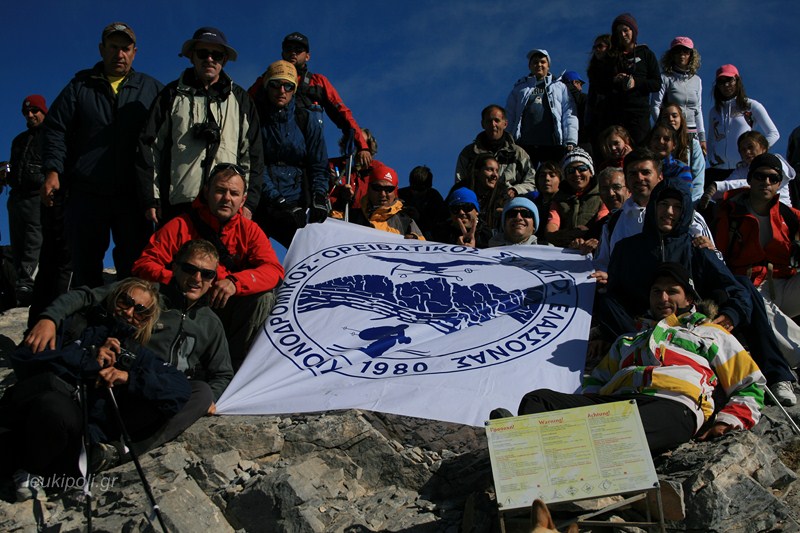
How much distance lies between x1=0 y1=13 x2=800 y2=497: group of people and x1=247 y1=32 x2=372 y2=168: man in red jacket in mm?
25

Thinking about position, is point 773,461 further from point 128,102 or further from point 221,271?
point 128,102

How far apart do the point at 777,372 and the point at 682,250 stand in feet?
3.58

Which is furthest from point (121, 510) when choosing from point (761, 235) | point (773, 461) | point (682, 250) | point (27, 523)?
point (761, 235)

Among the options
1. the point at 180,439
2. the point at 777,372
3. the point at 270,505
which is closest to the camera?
the point at 270,505

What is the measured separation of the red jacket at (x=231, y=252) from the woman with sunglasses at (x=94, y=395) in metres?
0.79

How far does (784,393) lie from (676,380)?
4.62 ft

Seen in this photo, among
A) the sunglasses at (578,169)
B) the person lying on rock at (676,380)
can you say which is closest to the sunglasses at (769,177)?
the sunglasses at (578,169)

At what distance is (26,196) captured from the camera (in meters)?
10.9

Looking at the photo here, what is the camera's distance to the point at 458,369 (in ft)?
20.5

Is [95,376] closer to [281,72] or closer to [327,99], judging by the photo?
[281,72]

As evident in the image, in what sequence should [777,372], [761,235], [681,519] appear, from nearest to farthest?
[681,519], [777,372], [761,235]

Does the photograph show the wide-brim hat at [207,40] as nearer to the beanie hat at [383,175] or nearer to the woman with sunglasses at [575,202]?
the beanie hat at [383,175]

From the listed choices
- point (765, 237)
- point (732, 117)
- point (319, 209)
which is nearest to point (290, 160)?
point (319, 209)

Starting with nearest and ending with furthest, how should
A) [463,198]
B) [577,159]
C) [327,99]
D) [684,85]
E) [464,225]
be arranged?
[464,225] → [463,198] → [577,159] → [327,99] → [684,85]
